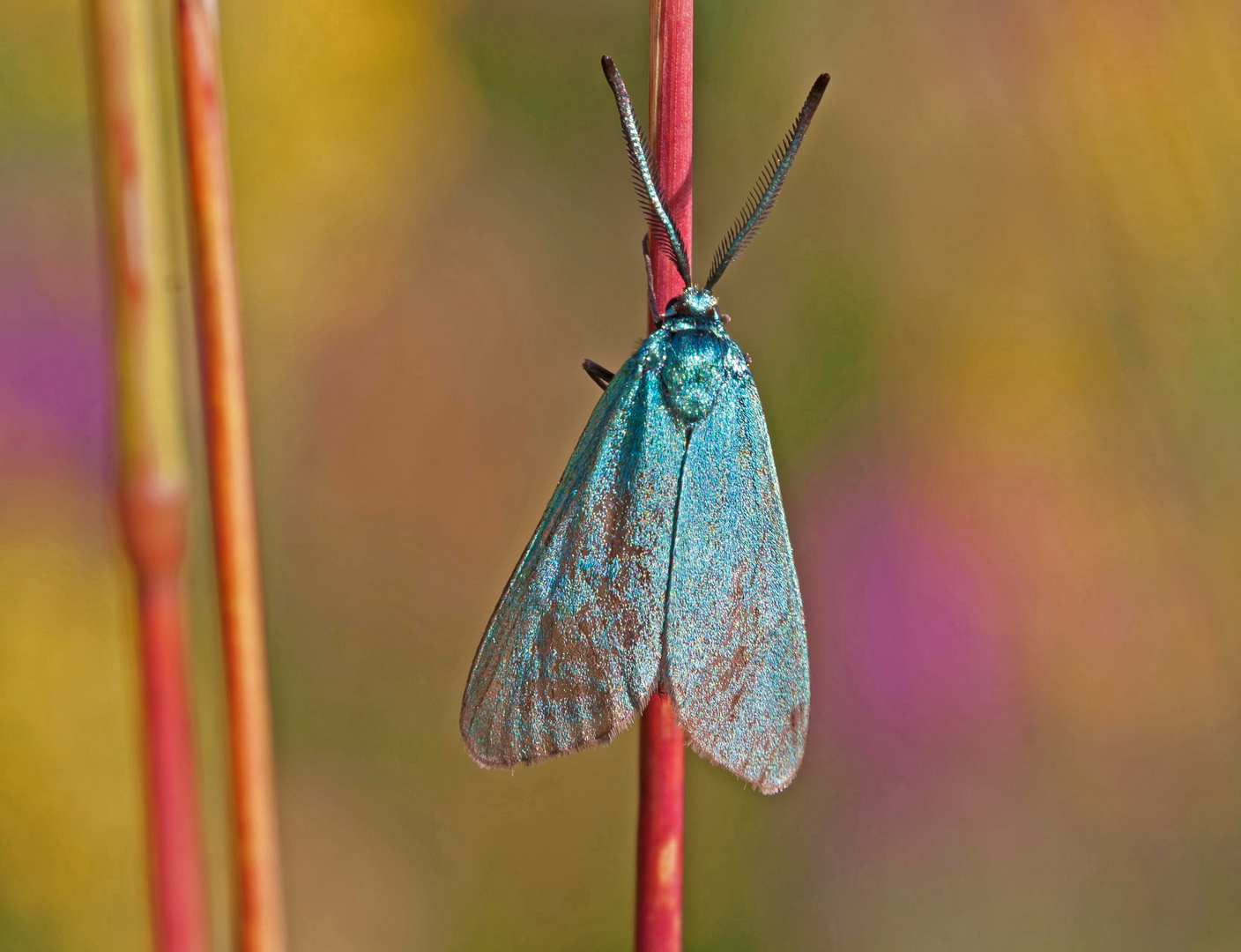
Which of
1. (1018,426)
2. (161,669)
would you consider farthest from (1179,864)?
(161,669)

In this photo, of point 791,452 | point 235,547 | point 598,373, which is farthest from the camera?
point 791,452

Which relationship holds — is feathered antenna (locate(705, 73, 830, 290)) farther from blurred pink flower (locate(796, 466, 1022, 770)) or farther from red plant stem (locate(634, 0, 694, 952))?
blurred pink flower (locate(796, 466, 1022, 770))

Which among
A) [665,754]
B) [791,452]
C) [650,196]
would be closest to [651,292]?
[650,196]

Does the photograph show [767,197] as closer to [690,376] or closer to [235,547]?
[690,376]

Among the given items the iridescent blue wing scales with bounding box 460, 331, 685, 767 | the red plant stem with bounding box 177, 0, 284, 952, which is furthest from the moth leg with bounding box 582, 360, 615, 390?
the red plant stem with bounding box 177, 0, 284, 952

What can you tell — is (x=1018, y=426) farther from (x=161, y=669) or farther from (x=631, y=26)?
(x=161, y=669)

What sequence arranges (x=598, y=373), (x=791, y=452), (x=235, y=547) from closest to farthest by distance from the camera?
(x=235, y=547) < (x=598, y=373) < (x=791, y=452)

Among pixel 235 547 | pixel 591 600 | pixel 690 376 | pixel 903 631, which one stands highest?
pixel 690 376
